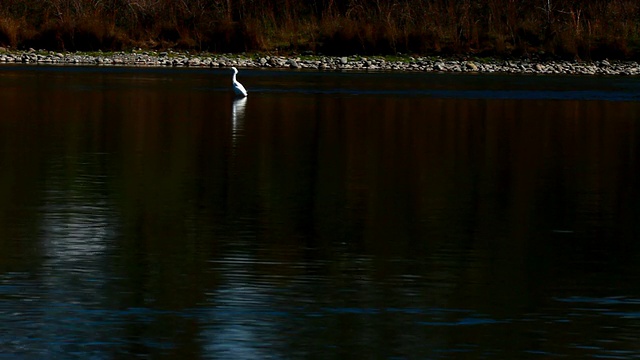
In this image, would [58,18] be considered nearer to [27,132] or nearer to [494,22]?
[494,22]

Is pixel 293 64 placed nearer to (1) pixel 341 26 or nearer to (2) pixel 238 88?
(1) pixel 341 26

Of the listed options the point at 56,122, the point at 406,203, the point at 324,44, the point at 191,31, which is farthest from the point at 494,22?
the point at 406,203

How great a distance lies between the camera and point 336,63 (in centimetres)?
4878

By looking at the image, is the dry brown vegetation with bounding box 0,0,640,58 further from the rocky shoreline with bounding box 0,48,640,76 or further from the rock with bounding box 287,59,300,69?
the rock with bounding box 287,59,300,69

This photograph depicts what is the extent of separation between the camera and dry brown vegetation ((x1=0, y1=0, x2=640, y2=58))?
51.1 metres

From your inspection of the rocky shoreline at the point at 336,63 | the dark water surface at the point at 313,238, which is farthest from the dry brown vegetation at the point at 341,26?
the dark water surface at the point at 313,238

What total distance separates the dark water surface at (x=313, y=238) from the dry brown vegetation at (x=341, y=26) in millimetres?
24336

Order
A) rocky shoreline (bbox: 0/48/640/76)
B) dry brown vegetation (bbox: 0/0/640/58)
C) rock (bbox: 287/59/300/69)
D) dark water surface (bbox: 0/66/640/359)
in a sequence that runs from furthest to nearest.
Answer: dry brown vegetation (bbox: 0/0/640/58) → rock (bbox: 287/59/300/69) → rocky shoreline (bbox: 0/48/640/76) → dark water surface (bbox: 0/66/640/359)

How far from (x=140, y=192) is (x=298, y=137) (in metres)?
7.85

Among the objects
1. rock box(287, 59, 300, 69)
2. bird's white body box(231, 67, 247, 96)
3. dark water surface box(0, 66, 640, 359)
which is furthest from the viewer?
rock box(287, 59, 300, 69)

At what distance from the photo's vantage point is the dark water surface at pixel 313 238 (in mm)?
9234

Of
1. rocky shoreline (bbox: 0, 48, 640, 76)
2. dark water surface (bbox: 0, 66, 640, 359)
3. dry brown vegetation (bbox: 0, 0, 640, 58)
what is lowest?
rocky shoreline (bbox: 0, 48, 640, 76)

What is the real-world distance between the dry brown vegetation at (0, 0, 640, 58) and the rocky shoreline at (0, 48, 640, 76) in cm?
137

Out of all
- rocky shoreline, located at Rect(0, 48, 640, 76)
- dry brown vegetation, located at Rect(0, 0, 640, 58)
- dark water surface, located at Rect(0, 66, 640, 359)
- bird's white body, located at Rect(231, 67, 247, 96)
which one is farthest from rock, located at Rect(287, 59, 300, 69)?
dark water surface, located at Rect(0, 66, 640, 359)
